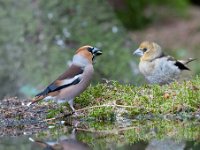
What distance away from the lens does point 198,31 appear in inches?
806

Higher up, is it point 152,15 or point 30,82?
point 152,15

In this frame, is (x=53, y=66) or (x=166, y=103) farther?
(x=53, y=66)

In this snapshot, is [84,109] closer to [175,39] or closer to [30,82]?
[30,82]

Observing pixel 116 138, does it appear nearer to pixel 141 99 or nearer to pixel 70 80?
pixel 141 99

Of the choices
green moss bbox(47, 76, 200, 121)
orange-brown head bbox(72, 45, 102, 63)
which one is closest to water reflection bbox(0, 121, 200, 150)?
green moss bbox(47, 76, 200, 121)

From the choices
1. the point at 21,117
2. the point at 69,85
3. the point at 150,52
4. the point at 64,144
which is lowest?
the point at 64,144

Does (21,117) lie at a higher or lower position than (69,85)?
lower

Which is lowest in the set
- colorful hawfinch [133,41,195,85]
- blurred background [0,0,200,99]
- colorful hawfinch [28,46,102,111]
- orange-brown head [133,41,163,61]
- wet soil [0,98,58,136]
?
wet soil [0,98,58,136]

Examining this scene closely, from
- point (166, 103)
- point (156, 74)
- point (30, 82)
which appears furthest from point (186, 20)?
point (166, 103)

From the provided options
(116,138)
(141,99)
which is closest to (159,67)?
(141,99)

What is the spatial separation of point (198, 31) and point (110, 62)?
6.76 m

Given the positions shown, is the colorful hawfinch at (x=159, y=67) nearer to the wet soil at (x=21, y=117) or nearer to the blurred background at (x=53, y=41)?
the wet soil at (x=21, y=117)

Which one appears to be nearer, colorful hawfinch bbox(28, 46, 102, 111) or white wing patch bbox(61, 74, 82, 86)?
colorful hawfinch bbox(28, 46, 102, 111)

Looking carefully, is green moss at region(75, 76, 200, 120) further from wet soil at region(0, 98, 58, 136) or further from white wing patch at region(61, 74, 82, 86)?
wet soil at region(0, 98, 58, 136)
